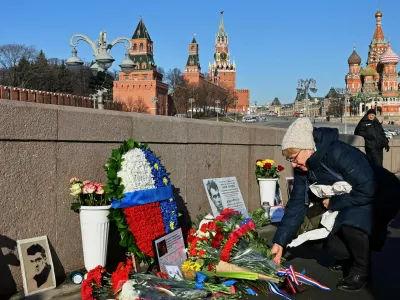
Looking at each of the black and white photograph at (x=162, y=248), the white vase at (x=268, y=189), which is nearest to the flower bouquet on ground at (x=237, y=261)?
the black and white photograph at (x=162, y=248)

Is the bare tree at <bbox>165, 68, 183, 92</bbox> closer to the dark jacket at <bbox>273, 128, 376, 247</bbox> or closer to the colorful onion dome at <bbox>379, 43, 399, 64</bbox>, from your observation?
the colorful onion dome at <bbox>379, 43, 399, 64</bbox>

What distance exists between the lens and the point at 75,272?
14.5ft

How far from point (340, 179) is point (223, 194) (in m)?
3.39

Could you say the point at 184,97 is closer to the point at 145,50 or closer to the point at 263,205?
the point at 145,50

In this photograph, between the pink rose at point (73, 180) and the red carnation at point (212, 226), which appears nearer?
the pink rose at point (73, 180)

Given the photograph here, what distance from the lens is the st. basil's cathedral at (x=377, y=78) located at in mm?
112375

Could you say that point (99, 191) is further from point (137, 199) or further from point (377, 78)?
point (377, 78)

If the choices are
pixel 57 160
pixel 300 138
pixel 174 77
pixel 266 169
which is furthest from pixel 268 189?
pixel 174 77

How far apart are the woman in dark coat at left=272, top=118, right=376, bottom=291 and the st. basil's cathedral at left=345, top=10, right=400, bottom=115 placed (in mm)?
110211

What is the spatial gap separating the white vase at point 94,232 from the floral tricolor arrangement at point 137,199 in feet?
0.33

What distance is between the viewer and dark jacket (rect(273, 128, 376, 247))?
164 inches

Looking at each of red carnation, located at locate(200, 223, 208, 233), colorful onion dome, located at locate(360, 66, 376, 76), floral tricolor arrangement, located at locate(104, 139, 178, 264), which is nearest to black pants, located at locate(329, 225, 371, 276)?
red carnation, located at locate(200, 223, 208, 233)

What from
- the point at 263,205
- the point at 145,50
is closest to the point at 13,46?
the point at 145,50

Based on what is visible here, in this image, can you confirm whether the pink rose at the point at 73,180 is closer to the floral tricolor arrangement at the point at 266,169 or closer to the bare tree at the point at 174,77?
the floral tricolor arrangement at the point at 266,169
